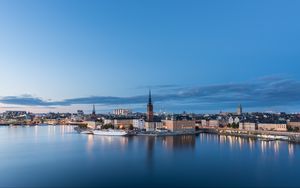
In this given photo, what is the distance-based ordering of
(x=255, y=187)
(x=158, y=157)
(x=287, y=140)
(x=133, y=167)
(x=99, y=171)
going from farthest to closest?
(x=287, y=140) < (x=158, y=157) < (x=133, y=167) < (x=99, y=171) < (x=255, y=187)

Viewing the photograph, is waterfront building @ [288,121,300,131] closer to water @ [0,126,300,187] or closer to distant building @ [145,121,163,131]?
distant building @ [145,121,163,131]

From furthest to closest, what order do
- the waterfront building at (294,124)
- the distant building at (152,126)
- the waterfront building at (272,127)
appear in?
1. the distant building at (152,126)
2. the waterfront building at (294,124)
3. the waterfront building at (272,127)

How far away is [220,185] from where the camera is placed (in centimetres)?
817

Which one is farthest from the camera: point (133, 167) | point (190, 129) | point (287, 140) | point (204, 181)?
point (190, 129)

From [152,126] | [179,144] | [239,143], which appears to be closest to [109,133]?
[152,126]

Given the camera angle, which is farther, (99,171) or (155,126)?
(155,126)

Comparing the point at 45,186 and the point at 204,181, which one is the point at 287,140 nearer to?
the point at 204,181

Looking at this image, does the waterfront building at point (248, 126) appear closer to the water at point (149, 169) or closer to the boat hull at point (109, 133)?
the boat hull at point (109, 133)

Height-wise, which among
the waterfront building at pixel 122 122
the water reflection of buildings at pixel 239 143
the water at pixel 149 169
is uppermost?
the waterfront building at pixel 122 122

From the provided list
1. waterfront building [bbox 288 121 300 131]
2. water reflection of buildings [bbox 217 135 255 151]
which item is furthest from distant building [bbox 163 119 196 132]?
waterfront building [bbox 288 121 300 131]

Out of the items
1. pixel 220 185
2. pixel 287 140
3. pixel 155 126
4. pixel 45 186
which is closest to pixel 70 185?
pixel 45 186

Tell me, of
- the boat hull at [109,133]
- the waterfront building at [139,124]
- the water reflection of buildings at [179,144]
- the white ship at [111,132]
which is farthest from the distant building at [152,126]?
the water reflection of buildings at [179,144]

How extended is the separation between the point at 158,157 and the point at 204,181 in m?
4.15

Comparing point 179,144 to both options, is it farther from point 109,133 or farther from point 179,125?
point 179,125
